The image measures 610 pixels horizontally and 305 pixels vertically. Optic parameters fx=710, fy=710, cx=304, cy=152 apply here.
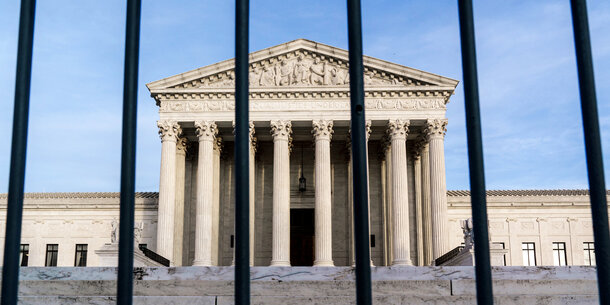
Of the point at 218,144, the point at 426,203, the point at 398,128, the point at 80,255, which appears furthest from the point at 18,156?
the point at 80,255

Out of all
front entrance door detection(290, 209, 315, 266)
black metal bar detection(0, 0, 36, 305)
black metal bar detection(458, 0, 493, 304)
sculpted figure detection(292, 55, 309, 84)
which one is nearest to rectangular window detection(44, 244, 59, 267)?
front entrance door detection(290, 209, 315, 266)

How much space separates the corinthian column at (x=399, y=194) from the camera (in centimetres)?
4416

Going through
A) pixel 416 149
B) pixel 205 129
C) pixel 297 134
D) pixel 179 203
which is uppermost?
pixel 297 134

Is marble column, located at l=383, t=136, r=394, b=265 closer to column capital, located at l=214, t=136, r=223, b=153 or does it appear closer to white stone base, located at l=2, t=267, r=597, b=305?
column capital, located at l=214, t=136, r=223, b=153

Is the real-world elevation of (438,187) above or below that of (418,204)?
above

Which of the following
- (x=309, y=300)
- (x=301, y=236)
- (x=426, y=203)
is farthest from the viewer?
(x=301, y=236)

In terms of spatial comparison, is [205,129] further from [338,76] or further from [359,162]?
[359,162]

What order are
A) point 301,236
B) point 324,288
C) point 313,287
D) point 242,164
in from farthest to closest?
point 301,236 < point 324,288 < point 313,287 < point 242,164

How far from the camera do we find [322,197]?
45.0m

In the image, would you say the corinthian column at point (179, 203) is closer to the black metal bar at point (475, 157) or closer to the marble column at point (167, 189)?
the marble column at point (167, 189)

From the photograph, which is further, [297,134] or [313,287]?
[297,134]

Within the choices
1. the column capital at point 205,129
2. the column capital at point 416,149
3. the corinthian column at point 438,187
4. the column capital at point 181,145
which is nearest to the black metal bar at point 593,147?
the corinthian column at point 438,187

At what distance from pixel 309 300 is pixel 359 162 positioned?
824cm

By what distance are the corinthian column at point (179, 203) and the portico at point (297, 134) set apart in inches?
2.7
